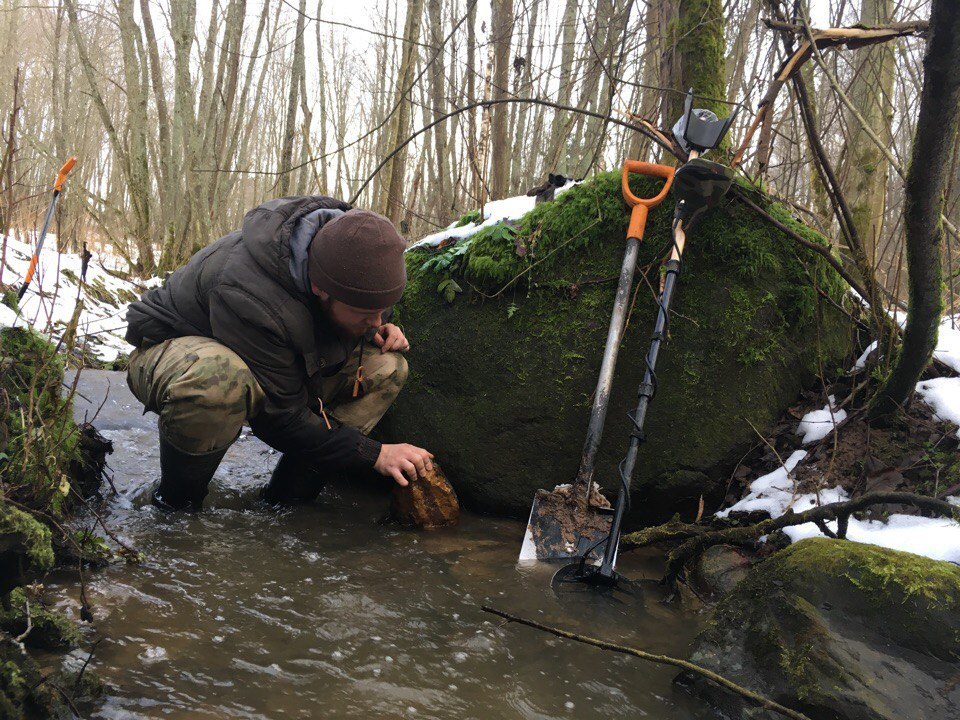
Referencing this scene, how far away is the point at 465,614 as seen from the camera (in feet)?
7.34

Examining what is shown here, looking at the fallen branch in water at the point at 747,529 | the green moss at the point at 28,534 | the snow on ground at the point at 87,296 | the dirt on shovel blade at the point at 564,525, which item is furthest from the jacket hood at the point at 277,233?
the snow on ground at the point at 87,296

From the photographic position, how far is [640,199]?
10.6 ft

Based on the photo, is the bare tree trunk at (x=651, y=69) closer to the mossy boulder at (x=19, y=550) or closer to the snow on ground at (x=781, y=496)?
the snow on ground at (x=781, y=496)

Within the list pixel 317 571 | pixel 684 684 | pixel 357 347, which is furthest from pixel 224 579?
pixel 684 684

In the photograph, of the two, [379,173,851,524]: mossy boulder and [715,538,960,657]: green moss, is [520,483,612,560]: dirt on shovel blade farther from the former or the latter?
[715,538,960,657]: green moss

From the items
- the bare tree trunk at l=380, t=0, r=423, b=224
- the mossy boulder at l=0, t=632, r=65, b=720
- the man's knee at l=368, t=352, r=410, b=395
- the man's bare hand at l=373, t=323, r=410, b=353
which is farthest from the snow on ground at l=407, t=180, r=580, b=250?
the bare tree trunk at l=380, t=0, r=423, b=224

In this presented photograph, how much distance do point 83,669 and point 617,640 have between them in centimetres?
151

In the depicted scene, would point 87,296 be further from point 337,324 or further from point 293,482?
point 337,324

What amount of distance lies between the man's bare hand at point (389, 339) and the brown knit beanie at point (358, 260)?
73 cm

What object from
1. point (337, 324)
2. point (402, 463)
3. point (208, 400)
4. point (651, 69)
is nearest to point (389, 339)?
point (337, 324)

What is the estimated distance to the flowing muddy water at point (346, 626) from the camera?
66.7 inches

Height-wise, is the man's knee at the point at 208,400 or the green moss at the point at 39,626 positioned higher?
the man's knee at the point at 208,400

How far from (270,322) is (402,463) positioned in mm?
827

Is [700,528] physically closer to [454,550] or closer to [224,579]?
[454,550]
